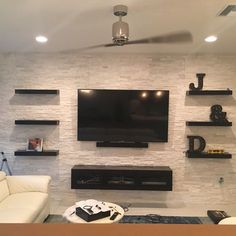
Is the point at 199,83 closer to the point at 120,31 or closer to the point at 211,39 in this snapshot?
the point at 211,39

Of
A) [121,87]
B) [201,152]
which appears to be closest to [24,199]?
[121,87]

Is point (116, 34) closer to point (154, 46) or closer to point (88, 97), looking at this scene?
point (154, 46)

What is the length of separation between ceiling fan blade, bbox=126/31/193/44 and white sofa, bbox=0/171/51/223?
89.6 inches

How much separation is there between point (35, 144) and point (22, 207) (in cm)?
148

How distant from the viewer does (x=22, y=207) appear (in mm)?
3100

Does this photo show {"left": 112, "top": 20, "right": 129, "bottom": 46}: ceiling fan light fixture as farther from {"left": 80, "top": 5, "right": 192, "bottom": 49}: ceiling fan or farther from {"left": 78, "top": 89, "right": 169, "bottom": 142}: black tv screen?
{"left": 78, "top": 89, "right": 169, "bottom": 142}: black tv screen

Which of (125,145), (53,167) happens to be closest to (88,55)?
(125,145)

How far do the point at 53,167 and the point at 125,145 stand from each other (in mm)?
1244

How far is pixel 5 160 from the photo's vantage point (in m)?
4.46

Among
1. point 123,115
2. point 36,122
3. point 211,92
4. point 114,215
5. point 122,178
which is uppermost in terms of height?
point 211,92

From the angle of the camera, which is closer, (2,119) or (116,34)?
(116,34)

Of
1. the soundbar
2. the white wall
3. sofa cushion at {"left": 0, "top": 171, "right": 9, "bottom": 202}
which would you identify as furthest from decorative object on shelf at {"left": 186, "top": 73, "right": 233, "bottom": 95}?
sofa cushion at {"left": 0, "top": 171, "right": 9, "bottom": 202}

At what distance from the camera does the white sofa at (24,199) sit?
291 cm

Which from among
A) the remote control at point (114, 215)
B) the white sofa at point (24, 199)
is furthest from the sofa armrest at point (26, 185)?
the remote control at point (114, 215)
